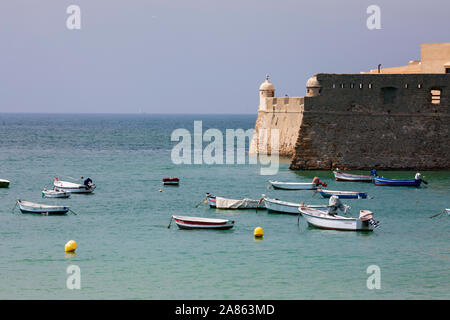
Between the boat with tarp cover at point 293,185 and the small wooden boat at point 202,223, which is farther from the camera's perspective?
the boat with tarp cover at point 293,185

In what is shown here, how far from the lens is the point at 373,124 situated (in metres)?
48.5

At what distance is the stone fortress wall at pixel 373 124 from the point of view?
47.8 metres

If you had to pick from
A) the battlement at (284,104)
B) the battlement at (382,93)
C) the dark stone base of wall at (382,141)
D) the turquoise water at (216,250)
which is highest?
the battlement at (382,93)

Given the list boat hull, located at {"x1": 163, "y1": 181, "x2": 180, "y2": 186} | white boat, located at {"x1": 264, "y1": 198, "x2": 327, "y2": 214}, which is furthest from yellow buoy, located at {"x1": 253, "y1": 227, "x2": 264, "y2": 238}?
boat hull, located at {"x1": 163, "y1": 181, "x2": 180, "y2": 186}

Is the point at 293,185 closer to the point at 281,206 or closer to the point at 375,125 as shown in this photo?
the point at 281,206

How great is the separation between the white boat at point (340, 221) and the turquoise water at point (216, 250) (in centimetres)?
34

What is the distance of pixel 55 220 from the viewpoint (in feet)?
108

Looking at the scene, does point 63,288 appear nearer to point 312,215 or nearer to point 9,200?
point 312,215

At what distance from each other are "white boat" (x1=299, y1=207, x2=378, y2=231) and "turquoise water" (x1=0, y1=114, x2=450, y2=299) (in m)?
0.34

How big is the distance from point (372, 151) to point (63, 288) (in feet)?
97.5

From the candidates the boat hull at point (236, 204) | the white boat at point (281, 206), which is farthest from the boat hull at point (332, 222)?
the boat hull at point (236, 204)

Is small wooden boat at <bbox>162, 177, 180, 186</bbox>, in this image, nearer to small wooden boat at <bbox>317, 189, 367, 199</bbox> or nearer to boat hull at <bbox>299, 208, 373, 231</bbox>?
small wooden boat at <bbox>317, 189, 367, 199</bbox>

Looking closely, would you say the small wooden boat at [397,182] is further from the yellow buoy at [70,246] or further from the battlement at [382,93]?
the yellow buoy at [70,246]

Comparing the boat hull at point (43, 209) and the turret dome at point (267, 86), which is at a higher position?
the turret dome at point (267, 86)
